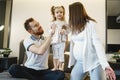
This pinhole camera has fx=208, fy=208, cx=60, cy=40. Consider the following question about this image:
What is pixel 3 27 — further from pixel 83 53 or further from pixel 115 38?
pixel 83 53

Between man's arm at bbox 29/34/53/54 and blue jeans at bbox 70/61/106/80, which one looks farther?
man's arm at bbox 29/34/53/54

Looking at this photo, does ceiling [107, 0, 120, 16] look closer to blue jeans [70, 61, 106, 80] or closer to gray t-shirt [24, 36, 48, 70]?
gray t-shirt [24, 36, 48, 70]

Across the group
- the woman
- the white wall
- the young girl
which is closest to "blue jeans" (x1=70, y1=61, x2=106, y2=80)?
the woman

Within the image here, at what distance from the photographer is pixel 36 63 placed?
7.98ft

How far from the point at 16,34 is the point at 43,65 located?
2.06m

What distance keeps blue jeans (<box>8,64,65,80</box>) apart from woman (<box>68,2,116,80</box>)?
389 millimetres

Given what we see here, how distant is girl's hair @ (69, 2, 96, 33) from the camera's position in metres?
1.86

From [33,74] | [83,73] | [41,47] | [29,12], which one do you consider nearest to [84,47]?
[83,73]

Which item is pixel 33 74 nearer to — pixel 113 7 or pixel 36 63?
pixel 36 63

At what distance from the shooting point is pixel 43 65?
247cm

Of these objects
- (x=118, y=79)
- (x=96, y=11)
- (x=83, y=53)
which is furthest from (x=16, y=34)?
(x=83, y=53)

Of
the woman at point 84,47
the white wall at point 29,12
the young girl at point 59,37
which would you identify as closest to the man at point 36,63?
the young girl at point 59,37

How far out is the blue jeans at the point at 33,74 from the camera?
2.26 metres

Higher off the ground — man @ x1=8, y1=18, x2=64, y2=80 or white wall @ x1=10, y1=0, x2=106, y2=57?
white wall @ x1=10, y1=0, x2=106, y2=57
